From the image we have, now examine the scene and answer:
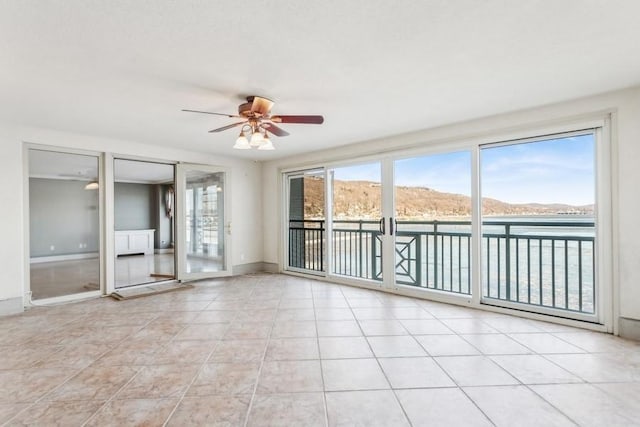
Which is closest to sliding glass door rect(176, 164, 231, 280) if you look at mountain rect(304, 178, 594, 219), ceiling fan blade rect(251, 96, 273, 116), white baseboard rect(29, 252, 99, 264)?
mountain rect(304, 178, 594, 219)

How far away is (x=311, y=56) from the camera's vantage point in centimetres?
221

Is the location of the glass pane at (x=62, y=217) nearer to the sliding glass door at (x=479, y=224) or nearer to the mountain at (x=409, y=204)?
the mountain at (x=409, y=204)

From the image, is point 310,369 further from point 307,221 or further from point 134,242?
point 134,242

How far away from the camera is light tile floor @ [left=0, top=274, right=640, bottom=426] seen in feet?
5.94

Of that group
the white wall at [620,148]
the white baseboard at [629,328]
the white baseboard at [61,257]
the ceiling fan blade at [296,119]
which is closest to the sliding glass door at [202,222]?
the ceiling fan blade at [296,119]

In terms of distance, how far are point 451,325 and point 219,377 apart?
2.36 metres

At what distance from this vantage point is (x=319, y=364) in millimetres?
2400

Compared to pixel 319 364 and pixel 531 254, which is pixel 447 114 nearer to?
pixel 531 254

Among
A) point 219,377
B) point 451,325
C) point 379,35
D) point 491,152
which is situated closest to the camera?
point 379,35

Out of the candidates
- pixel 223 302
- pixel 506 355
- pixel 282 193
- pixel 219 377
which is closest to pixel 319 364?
pixel 219 377

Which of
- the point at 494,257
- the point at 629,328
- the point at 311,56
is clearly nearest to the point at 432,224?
the point at 494,257

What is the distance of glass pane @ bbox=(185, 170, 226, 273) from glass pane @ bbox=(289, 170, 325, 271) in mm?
1362

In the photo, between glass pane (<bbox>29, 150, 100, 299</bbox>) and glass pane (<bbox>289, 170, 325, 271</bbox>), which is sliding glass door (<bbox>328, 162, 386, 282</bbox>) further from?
glass pane (<bbox>29, 150, 100, 299</bbox>)

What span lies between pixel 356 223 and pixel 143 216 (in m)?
7.82
